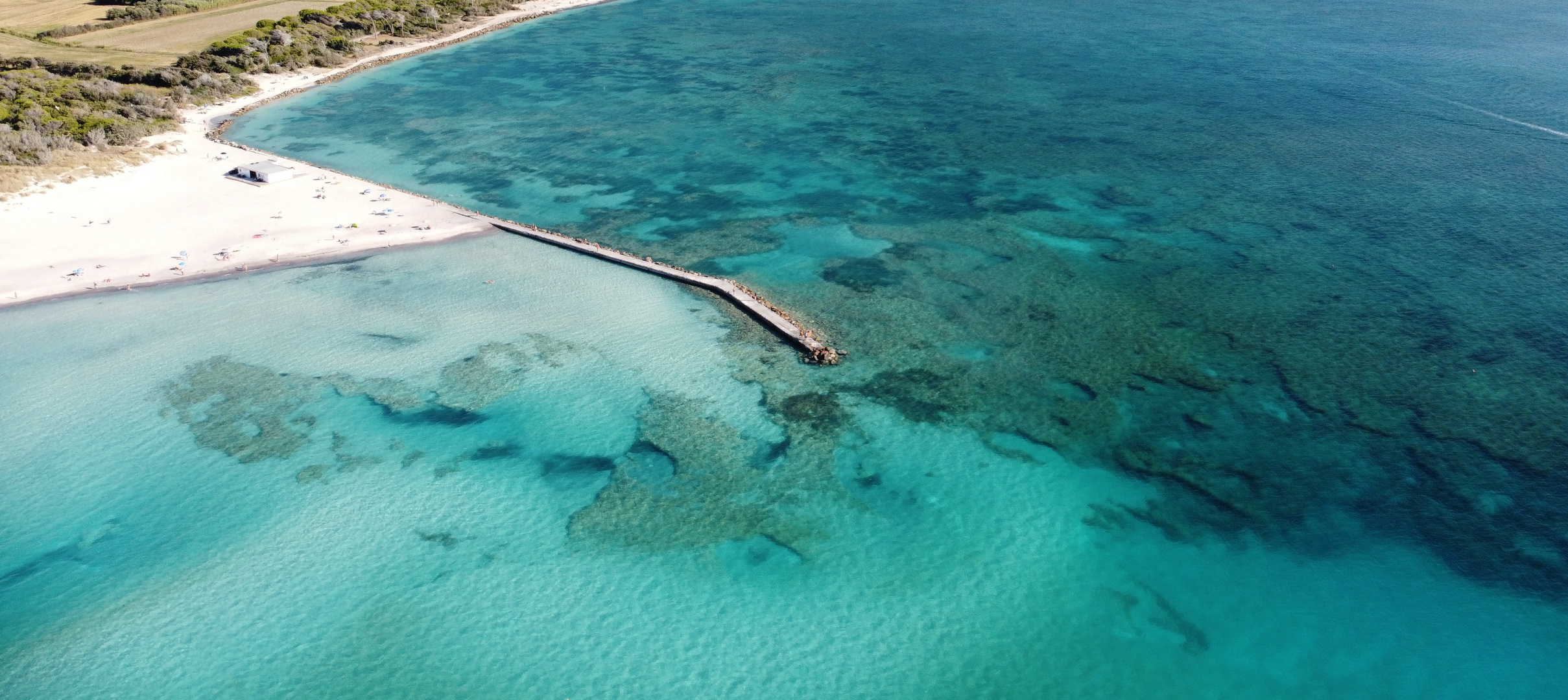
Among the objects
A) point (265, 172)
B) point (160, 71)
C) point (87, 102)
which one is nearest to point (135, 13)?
point (160, 71)

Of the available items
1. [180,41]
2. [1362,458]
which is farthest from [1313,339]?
[180,41]

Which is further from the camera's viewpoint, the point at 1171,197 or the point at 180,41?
the point at 180,41

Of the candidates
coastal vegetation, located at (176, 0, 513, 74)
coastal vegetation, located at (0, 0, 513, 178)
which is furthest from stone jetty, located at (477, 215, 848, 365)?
coastal vegetation, located at (176, 0, 513, 74)

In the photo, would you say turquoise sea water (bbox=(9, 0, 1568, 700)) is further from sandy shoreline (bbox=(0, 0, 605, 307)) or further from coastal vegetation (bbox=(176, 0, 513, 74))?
coastal vegetation (bbox=(176, 0, 513, 74))

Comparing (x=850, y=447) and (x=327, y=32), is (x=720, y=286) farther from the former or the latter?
(x=327, y=32)

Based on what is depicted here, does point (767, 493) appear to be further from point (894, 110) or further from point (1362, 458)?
point (894, 110)

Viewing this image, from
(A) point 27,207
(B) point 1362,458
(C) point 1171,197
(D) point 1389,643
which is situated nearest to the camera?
(D) point 1389,643

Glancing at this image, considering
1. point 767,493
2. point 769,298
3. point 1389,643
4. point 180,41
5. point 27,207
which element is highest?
point 180,41
